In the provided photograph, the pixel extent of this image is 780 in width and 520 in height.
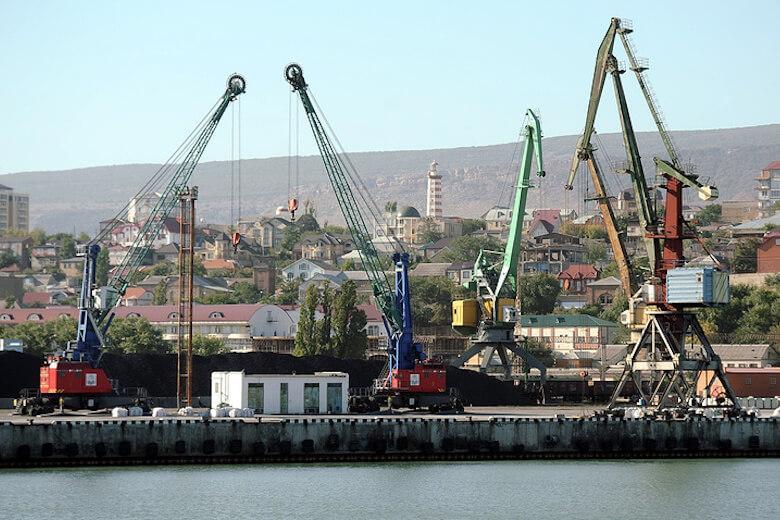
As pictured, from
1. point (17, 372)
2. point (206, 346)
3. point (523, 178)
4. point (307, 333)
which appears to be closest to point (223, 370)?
point (17, 372)

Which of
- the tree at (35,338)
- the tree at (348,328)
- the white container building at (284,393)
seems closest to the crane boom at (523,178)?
the tree at (348,328)

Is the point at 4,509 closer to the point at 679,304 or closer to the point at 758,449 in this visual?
the point at 758,449

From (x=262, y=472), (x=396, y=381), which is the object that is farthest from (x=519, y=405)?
(x=262, y=472)

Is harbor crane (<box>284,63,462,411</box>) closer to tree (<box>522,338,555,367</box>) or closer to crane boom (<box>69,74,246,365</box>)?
crane boom (<box>69,74,246,365</box>)

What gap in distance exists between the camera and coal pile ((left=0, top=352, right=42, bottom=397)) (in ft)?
388

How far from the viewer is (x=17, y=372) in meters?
Answer: 119

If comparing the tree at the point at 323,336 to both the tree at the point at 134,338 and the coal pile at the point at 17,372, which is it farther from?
the coal pile at the point at 17,372

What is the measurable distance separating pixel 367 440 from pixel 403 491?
34.6 ft

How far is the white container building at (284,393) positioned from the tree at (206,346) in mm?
64662

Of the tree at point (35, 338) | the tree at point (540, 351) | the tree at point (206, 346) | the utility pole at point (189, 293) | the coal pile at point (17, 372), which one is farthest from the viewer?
the tree at point (540, 351)

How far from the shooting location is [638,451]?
3447 inches

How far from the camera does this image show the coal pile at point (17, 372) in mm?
118188

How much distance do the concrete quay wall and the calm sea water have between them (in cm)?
129

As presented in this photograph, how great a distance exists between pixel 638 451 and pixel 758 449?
610 centimetres
